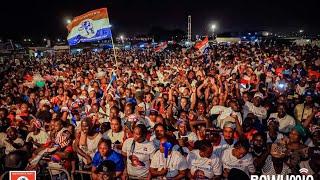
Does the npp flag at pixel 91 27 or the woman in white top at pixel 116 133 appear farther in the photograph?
the npp flag at pixel 91 27

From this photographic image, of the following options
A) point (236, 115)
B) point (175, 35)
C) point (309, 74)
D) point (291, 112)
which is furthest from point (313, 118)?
point (175, 35)

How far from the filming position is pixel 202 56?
23688 millimetres

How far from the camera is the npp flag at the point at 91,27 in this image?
10.9m

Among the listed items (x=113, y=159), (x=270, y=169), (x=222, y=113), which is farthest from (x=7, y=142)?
(x=270, y=169)

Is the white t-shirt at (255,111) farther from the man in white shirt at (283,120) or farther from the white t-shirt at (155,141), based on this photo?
the white t-shirt at (155,141)

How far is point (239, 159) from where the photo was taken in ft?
15.5

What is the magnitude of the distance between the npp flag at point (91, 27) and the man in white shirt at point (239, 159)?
7.15 meters

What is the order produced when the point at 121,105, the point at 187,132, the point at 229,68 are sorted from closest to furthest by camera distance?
the point at 187,132, the point at 121,105, the point at 229,68

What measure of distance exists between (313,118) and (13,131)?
6.76 m

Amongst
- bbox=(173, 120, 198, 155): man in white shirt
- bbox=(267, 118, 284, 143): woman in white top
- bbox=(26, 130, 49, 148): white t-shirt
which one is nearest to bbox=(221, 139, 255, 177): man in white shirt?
bbox=(173, 120, 198, 155): man in white shirt

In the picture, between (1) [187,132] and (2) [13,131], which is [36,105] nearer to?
(2) [13,131]

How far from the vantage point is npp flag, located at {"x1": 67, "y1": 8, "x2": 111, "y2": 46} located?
10930 mm

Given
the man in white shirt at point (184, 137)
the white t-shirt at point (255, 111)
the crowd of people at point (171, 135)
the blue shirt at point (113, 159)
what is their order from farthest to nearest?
1. the white t-shirt at point (255, 111)
2. the man in white shirt at point (184, 137)
3. the blue shirt at point (113, 159)
4. the crowd of people at point (171, 135)

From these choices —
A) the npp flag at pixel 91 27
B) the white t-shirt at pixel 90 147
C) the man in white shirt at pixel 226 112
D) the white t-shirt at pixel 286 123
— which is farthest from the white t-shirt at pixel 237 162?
the npp flag at pixel 91 27
